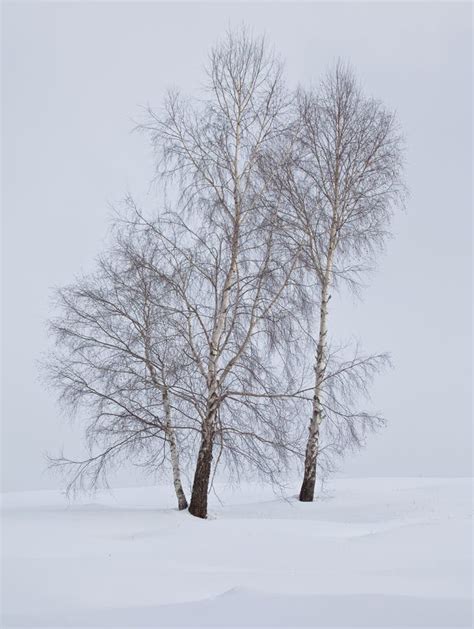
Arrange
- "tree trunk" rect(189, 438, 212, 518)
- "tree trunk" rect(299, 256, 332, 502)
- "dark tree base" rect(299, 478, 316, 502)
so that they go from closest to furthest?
1. "tree trunk" rect(189, 438, 212, 518)
2. "tree trunk" rect(299, 256, 332, 502)
3. "dark tree base" rect(299, 478, 316, 502)

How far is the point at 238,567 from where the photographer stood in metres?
8.33

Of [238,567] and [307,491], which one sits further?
[307,491]

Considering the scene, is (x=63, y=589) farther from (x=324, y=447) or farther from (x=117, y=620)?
(x=324, y=447)

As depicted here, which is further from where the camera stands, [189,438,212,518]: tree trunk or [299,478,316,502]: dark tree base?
[299,478,316,502]: dark tree base

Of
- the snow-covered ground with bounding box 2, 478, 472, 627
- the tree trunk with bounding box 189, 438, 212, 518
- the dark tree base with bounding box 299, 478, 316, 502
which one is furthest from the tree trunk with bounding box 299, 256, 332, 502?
the tree trunk with bounding box 189, 438, 212, 518

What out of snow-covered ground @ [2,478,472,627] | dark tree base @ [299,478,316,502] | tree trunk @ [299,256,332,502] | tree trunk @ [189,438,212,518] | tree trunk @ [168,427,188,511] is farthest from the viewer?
dark tree base @ [299,478,316,502]

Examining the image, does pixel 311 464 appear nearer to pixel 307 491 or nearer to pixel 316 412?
pixel 307 491

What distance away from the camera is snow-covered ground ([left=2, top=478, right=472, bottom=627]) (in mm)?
6094

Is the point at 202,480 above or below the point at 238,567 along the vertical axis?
above

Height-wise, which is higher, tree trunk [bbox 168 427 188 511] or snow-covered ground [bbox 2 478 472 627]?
tree trunk [bbox 168 427 188 511]

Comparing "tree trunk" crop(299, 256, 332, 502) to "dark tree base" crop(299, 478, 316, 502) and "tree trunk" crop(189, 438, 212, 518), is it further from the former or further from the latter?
"tree trunk" crop(189, 438, 212, 518)

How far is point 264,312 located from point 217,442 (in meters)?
2.48

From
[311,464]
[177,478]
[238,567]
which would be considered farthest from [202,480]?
[238,567]

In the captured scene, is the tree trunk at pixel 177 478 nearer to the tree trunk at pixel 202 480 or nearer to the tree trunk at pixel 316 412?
the tree trunk at pixel 202 480
